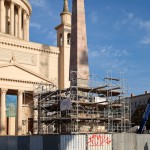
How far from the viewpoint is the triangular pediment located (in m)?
39.5

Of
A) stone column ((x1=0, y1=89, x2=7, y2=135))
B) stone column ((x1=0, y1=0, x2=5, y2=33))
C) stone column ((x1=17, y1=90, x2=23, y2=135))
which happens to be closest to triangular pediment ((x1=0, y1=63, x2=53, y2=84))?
stone column ((x1=17, y1=90, x2=23, y2=135))

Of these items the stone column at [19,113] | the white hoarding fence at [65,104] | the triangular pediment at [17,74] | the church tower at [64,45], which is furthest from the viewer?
the church tower at [64,45]

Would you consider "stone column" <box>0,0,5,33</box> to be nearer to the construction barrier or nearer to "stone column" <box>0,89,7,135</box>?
"stone column" <box>0,89,7,135</box>

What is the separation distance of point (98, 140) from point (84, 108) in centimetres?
752

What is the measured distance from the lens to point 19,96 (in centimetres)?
4075

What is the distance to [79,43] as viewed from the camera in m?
30.1

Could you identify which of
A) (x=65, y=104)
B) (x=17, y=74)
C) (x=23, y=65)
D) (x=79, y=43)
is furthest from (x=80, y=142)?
(x=23, y=65)

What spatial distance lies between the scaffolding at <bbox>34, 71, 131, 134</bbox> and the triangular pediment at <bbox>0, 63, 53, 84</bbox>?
7.82 metres

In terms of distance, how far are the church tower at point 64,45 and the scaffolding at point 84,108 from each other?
56.1ft

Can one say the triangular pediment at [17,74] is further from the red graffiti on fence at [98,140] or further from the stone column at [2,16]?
the red graffiti on fence at [98,140]

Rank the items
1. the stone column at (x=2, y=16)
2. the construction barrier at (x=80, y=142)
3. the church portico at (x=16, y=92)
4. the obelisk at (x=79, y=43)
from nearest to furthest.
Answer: the construction barrier at (x=80, y=142), the obelisk at (x=79, y=43), the church portico at (x=16, y=92), the stone column at (x=2, y=16)

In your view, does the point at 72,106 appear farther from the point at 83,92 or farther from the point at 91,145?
the point at 91,145

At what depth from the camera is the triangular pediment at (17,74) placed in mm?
39516

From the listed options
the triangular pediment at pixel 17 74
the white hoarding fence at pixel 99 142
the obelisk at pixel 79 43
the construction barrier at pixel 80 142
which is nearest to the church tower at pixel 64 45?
the triangular pediment at pixel 17 74
